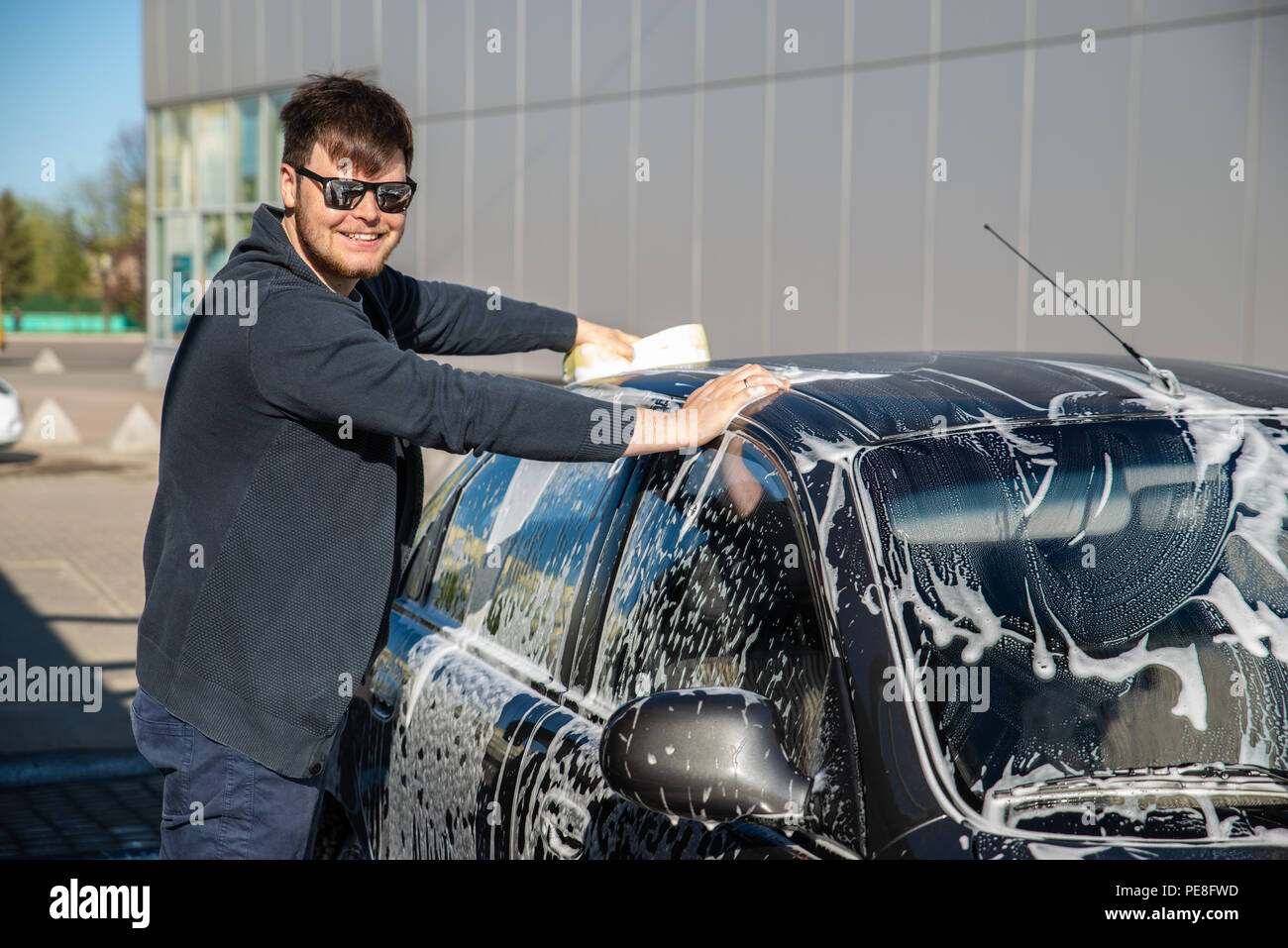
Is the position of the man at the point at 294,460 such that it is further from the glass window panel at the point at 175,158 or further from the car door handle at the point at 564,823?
the glass window panel at the point at 175,158

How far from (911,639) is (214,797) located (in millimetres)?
1311

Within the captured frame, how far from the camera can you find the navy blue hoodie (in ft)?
7.83

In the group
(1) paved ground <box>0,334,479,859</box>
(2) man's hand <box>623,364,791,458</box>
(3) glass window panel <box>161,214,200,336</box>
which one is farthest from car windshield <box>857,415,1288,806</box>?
(3) glass window panel <box>161,214,200,336</box>

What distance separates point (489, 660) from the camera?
286 cm

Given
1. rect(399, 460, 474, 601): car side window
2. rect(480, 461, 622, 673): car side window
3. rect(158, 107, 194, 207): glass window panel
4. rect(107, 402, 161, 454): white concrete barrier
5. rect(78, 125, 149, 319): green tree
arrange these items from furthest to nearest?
rect(78, 125, 149, 319): green tree → rect(158, 107, 194, 207): glass window panel → rect(107, 402, 161, 454): white concrete barrier → rect(399, 460, 474, 601): car side window → rect(480, 461, 622, 673): car side window

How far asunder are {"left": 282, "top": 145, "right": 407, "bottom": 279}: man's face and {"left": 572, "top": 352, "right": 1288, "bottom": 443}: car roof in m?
0.63

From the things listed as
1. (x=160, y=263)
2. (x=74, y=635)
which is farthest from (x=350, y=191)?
(x=160, y=263)

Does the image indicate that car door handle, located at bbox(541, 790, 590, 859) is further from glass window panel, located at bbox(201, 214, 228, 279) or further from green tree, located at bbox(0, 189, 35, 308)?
green tree, located at bbox(0, 189, 35, 308)

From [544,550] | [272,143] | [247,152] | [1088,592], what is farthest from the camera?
[247,152]

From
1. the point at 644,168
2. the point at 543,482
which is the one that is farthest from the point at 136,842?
the point at 644,168

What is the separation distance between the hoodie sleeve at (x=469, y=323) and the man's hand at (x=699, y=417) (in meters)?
0.95

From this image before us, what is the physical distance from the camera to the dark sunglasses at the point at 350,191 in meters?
2.54

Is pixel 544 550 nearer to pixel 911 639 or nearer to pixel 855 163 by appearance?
pixel 911 639
